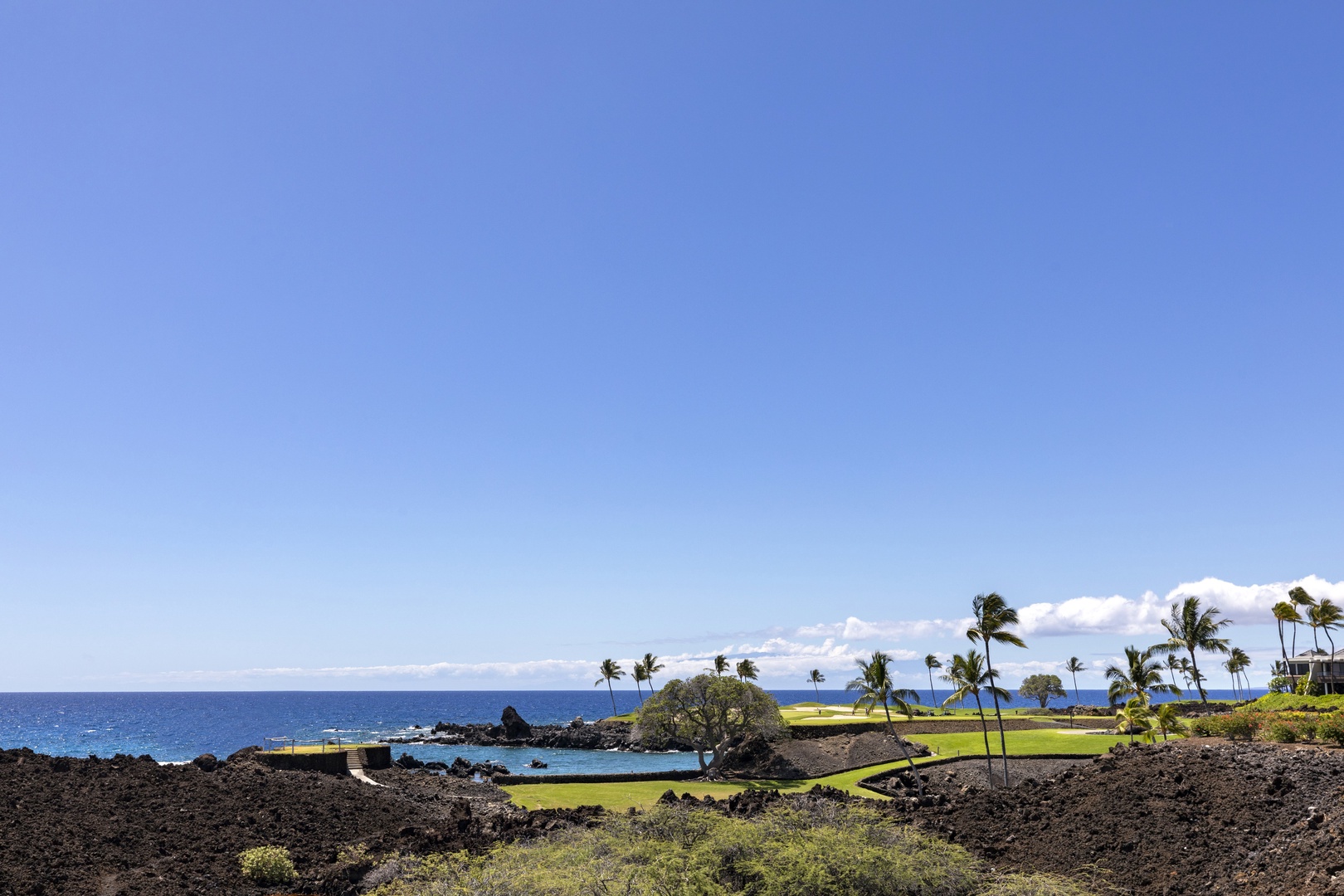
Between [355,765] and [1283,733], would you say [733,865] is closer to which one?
[1283,733]

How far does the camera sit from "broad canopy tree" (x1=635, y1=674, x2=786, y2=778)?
57.6 metres

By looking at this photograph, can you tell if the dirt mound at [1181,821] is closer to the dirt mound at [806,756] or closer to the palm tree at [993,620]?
the palm tree at [993,620]

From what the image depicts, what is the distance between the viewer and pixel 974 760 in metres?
50.1

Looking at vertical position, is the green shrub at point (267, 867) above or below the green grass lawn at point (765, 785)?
above

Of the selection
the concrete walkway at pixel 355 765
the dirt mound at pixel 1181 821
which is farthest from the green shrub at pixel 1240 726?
the concrete walkway at pixel 355 765

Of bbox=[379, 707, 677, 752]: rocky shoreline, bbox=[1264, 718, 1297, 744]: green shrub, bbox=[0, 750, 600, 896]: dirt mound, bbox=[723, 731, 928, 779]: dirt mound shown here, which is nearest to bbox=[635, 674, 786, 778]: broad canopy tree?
bbox=[723, 731, 928, 779]: dirt mound

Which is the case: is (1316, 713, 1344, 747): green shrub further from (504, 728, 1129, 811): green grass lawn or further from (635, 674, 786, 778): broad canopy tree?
(635, 674, 786, 778): broad canopy tree

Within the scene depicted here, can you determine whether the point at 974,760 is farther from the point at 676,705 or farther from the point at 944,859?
the point at 944,859

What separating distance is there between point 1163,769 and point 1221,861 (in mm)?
6614

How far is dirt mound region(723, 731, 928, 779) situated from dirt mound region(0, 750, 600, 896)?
2451 cm

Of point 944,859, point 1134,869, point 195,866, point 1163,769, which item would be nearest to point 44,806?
point 195,866

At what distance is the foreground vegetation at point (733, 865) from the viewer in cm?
1890

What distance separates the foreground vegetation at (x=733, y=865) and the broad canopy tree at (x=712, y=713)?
32899 millimetres

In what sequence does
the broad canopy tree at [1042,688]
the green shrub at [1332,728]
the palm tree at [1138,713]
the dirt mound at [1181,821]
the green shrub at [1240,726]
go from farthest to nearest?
the broad canopy tree at [1042,688] < the palm tree at [1138,713] < the green shrub at [1240,726] < the green shrub at [1332,728] < the dirt mound at [1181,821]
